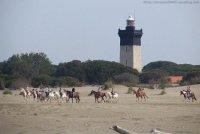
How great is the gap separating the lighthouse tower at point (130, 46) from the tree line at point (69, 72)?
15.2m

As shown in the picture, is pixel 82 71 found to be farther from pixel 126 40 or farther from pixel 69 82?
pixel 126 40

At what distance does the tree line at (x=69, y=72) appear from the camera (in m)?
83.0

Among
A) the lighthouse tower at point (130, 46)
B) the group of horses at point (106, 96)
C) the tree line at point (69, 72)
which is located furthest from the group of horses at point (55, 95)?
the lighthouse tower at point (130, 46)

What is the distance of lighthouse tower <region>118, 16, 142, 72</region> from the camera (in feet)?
380

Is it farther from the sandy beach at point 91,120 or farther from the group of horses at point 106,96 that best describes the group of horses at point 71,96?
the sandy beach at point 91,120

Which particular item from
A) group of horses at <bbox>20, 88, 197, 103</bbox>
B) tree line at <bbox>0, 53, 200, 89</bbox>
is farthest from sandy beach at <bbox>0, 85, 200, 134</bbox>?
tree line at <bbox>0, 53, 200, 89</bbox>

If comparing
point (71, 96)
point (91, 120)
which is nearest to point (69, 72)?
point (71, 96)

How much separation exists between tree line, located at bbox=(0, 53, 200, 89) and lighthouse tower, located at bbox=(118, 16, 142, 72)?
49.8 ft

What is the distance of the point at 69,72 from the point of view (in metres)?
96.4

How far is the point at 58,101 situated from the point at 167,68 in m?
96.2

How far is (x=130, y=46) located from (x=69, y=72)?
2322cm

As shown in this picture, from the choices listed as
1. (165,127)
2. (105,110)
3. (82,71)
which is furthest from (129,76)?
(165,127)

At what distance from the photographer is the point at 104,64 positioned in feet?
318

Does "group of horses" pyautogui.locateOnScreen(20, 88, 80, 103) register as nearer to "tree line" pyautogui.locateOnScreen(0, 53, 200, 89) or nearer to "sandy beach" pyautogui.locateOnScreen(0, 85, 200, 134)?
"sandy beach" pyautogui.locateOnScreen(0, 85, 200, 134)
